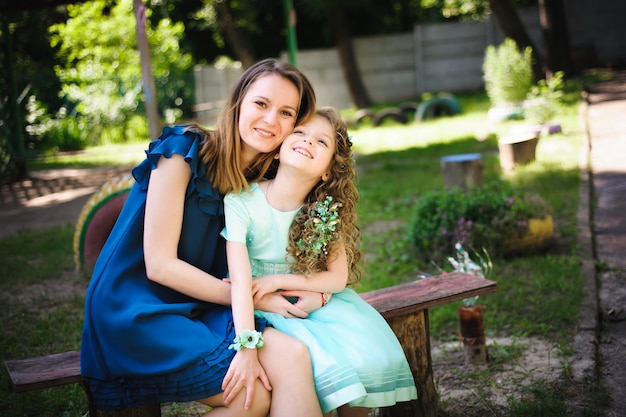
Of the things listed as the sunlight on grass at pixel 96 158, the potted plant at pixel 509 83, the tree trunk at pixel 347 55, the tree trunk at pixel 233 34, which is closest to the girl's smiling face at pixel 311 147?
the sunlight on grass at pixel 96 158

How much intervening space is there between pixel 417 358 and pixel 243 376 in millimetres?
997

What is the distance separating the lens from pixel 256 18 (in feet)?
65.2

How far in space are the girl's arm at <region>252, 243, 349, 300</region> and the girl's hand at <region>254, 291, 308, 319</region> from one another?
1.1 inches

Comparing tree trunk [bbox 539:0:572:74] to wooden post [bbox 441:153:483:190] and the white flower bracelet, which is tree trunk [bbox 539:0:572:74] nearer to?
wooden post [bbox 441:153:483:190]

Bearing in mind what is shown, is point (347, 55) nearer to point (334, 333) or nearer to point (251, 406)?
point (334, 333)

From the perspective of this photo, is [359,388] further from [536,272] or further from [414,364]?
[536,272]

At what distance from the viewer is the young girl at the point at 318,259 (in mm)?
2326

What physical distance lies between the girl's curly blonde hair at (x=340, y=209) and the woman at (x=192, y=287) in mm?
116

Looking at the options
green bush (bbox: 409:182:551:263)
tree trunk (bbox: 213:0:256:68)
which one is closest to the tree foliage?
tree trunk (bbox: 213:0:256:68)

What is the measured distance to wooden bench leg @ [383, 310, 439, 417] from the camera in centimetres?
292

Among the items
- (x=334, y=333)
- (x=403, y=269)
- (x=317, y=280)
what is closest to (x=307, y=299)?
(x=317, y=280)

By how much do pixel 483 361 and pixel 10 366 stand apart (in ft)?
7.60

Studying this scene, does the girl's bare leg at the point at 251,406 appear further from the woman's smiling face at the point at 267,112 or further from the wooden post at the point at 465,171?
the wooden post at the point at 465,171

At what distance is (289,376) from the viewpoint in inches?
87.0
